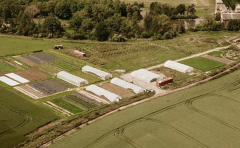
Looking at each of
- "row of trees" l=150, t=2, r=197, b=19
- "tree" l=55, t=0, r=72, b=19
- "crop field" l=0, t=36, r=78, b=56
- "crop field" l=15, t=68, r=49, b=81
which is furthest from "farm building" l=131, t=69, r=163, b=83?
"tree" l=55, t=0, r=72, b=19

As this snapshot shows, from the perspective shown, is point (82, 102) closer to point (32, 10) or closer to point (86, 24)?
point (86, 24)

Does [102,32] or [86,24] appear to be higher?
[86,24]

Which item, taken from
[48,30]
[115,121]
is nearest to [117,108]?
[115,121]

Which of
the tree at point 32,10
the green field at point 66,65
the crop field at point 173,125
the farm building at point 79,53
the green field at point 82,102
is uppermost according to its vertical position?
the tree at point 32,10

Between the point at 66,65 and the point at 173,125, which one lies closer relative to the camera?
the point at 173,125

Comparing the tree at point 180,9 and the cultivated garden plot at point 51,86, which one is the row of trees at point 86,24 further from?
the cultivated garden plot at point 51,86

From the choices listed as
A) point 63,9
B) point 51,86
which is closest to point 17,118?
point 51,86

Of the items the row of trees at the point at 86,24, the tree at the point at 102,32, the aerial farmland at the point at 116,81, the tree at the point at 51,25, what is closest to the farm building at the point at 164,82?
the aerial farmland at the point at 116,81

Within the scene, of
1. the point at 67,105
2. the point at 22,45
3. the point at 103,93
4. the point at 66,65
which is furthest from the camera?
the point at 22,45
